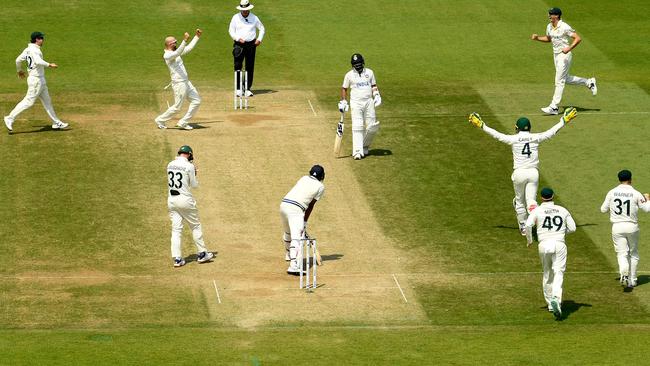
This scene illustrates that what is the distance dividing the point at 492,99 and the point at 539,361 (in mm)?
15795

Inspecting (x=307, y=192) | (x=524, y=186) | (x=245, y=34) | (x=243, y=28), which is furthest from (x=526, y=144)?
(x=243, y=28)

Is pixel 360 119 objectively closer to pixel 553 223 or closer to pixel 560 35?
pixel 560 35

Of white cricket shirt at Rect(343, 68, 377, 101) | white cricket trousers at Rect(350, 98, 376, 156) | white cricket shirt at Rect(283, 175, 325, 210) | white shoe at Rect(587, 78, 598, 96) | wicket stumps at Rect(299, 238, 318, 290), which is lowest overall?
wicket stumps at Rect(299, 238, 318, 290)

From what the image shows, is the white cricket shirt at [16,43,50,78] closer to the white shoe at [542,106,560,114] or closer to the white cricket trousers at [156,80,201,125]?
the white cricket trousers at [156,80,201,125]

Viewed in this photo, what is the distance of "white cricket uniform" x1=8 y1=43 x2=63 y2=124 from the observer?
32969 mm

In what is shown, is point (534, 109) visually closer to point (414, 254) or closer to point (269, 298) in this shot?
point (414, 254)

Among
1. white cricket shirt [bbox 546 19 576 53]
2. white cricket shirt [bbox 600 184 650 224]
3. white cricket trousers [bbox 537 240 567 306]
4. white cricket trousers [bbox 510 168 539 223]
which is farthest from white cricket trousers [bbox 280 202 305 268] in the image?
white cricket shirt [bbox 546 19 576 53]

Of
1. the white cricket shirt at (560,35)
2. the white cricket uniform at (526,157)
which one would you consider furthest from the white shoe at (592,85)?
the white cricket uniform at (526,157)

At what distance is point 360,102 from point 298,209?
6894 mm

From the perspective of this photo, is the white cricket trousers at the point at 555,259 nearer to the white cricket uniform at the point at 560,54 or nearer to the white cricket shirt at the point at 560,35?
the white cricket uniform at the point at 560,54

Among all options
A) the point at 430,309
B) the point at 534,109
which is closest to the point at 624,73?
the point at 534,109

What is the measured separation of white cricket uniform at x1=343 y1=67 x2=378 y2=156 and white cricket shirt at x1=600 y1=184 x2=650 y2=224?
8.33 meters

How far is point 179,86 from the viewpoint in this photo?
3372 cm

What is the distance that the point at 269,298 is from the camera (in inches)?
991
